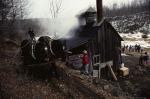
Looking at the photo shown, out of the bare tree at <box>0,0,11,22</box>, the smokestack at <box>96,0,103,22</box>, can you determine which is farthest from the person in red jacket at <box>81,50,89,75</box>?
the smokestack at <box>96,0,103,22</box>

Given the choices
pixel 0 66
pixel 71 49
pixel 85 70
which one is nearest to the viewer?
pixel 0 66

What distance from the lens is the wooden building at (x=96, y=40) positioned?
2773 cm

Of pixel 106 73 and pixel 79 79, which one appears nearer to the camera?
pixel 79 79

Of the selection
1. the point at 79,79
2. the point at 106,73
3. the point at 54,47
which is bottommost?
the point at 106,73

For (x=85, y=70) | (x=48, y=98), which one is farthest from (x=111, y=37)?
(x=48, y=98)

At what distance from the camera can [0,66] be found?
15.8 metres

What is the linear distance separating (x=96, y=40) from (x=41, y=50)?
49.4 ft

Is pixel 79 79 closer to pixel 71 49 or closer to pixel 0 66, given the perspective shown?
pixel 0 66

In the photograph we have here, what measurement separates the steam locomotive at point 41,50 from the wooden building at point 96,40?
11.2m

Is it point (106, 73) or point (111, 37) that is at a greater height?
point (111, 37)

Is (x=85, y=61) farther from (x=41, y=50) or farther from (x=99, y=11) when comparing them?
(x=99, y=11)

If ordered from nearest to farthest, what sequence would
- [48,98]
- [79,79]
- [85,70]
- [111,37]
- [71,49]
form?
1. [48,98]
2. [79,79]
3. [85,70]
4. [71,49]
5. [111,37]

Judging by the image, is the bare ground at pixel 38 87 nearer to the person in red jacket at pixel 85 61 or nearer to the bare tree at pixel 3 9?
the person in red jacket at pixel 85 61

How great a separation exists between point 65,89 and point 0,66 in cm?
405
